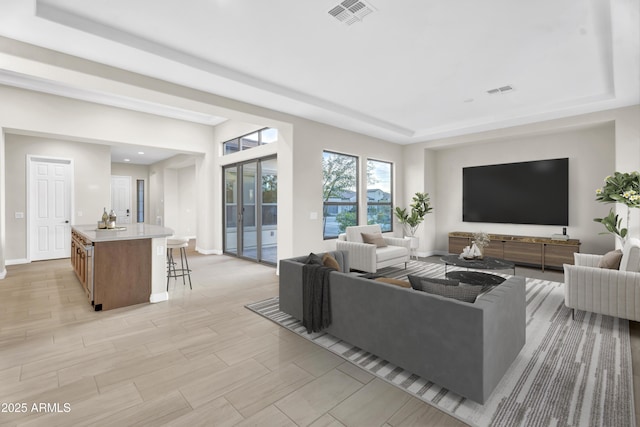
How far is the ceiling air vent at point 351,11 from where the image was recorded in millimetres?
2527

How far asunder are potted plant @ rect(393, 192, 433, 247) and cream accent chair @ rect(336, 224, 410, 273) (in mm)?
1198

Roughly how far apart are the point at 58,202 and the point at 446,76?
829cm

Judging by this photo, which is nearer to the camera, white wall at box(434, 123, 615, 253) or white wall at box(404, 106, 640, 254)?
white wall at box(404, 106, 640, 254)

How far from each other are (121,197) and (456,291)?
12.1 m

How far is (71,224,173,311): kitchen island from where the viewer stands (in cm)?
361

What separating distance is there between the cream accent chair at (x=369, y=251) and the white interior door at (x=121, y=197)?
8.95m

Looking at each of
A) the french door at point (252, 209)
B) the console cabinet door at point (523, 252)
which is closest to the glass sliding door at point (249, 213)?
the french door at point (252, 209)

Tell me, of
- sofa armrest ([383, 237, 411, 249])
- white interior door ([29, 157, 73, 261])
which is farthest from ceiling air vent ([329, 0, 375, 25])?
white interior door ([29, 157, 73, 261])

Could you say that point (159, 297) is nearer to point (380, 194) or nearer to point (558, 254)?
point (380, 194)

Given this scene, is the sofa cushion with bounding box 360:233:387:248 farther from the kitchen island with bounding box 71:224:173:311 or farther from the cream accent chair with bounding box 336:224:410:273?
the kitchen island with bounding box 71:224:173:311

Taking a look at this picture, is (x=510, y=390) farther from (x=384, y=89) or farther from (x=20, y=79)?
(x=20, y=79)

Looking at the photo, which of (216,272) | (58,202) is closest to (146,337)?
(216,272)

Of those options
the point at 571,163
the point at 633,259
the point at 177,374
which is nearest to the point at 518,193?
the point at 571,163

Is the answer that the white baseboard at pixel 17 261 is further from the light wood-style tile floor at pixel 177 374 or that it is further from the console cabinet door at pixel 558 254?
the console cabinet door at pixel 558 254
